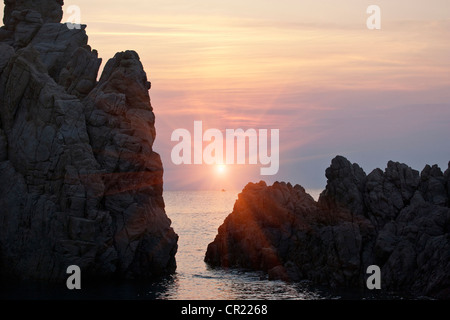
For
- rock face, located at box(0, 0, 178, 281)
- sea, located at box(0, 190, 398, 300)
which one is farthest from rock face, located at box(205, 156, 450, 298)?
rock face, located at box(0, 0, 178, 281)

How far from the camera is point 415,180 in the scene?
10131cm

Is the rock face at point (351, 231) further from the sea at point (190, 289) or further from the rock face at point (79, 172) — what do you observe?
the rock face at point (79, 172)

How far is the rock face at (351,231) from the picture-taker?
89.9 meters

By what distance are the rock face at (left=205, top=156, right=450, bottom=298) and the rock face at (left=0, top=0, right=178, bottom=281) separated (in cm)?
1391

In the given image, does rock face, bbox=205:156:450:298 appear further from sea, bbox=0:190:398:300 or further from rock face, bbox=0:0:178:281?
rock face, bbox=0:0:178:281

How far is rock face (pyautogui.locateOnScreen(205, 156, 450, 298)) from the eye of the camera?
89.9m

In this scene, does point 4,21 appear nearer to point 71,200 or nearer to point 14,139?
point 14,139

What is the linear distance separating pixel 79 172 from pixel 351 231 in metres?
33.1

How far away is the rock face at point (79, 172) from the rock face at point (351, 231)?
1391cm

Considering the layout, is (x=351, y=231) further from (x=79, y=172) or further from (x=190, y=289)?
(x=79, y=172)

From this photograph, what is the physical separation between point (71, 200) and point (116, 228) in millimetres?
7449

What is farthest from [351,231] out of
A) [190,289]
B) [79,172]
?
[79,172]
